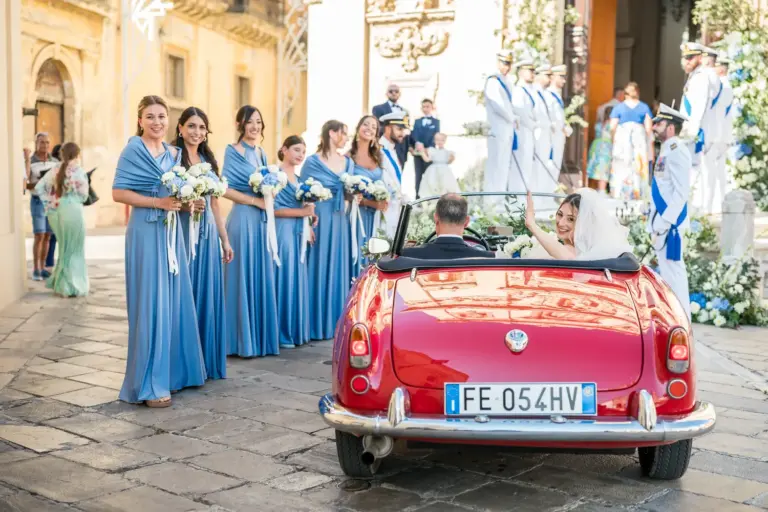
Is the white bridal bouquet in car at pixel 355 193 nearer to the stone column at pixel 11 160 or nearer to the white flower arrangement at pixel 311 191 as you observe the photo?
the white flower arrangement at pixel 311 191

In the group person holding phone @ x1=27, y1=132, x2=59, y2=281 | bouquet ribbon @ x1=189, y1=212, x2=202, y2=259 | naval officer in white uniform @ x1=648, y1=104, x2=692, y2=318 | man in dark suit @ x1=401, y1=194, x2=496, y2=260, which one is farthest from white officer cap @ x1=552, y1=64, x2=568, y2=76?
man in dark suit @ x1=401, y1=194, x2=496, y2=260

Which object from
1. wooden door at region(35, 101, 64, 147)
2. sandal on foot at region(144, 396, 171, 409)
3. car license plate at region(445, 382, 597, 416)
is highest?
wooden door at region(35, 101, 64, 147)

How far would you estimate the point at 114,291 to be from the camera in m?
12.4

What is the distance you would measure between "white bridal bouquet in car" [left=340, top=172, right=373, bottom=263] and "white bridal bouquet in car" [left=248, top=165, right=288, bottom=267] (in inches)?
38.9

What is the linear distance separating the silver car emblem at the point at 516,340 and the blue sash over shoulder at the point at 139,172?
3008 millimetres

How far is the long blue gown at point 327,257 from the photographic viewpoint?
29.7 feet

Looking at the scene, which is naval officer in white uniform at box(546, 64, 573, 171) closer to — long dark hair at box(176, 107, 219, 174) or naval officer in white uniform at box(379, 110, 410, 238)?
naval officer in white uniform at box(379, 110, 410, 238)

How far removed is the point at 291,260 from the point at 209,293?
5.33 feet

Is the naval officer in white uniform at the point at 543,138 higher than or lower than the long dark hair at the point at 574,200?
higher

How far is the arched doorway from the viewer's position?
80.7 ft

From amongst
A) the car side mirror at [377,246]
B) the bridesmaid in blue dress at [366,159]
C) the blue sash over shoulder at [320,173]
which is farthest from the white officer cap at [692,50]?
the car side mirror at [377,246]

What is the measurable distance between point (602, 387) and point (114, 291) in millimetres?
9405

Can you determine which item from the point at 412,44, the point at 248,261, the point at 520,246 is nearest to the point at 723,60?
the point at 412,44

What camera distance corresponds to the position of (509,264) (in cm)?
474
